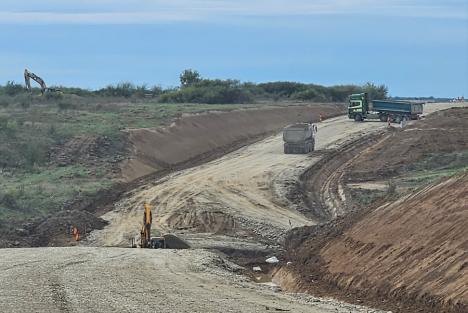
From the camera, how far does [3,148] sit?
2060 inches

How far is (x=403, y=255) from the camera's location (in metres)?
21.0

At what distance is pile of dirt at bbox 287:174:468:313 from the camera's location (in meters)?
18.1

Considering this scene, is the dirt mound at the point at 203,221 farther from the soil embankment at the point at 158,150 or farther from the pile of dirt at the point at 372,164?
the pile of dirt at the point at 372,164

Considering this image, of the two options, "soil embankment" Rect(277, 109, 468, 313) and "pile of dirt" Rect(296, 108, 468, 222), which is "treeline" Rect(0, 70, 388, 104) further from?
"soil embankment" Rect(277, 109, 468, 313)

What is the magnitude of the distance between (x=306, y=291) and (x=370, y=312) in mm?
4564

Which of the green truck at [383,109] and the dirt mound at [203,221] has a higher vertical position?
the green truck at [383,109]

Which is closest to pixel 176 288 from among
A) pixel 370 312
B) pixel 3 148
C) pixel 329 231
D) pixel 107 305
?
pixel 107 305

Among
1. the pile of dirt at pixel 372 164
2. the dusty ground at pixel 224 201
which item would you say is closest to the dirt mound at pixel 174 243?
the dusty ground at pixel 224 201

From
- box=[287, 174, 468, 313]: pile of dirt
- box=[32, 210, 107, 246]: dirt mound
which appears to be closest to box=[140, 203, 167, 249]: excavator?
box=[32, 210, 107, 246]: dirt mound

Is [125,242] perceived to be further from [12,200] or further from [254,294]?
[254,294]

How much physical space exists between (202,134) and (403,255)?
1898 inches

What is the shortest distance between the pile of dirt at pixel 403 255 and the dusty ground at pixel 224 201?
8547 mm

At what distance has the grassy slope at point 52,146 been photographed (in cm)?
4112

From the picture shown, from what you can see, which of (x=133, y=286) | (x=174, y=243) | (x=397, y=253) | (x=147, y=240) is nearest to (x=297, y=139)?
(x=174, y=243)
